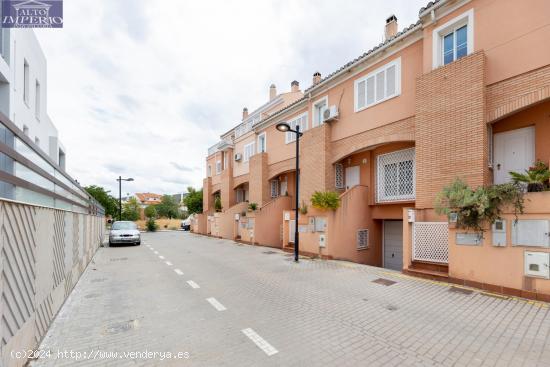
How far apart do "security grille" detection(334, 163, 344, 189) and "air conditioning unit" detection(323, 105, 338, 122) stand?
7.66 feet

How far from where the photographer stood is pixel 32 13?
10242 mm

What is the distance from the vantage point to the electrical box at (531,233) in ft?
18.2

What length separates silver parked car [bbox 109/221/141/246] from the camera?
16.0 meters

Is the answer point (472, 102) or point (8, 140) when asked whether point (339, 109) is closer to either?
point (472, 102)

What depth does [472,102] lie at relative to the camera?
7426mm

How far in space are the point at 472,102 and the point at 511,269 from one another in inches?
179

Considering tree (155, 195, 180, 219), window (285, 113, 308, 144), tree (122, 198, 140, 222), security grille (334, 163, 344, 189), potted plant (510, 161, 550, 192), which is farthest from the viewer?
tree (155, 195, 180, 219)

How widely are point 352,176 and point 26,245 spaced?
12.2 meters

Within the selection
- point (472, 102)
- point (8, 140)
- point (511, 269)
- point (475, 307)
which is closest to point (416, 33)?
point (472, 102)

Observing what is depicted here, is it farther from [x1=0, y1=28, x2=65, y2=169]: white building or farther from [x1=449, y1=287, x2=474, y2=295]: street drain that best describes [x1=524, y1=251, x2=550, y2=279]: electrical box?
[x1=0, y1=28, x2=65, y2=169]: white building

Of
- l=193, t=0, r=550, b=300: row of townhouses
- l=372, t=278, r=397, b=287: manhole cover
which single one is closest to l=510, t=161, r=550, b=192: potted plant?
l=193, t=0, r=550, b=300: row of townhouses

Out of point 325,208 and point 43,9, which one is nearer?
point 43,9

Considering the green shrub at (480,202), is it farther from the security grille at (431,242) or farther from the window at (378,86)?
the window at (378,86)

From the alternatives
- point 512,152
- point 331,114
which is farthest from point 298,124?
point 512,152
